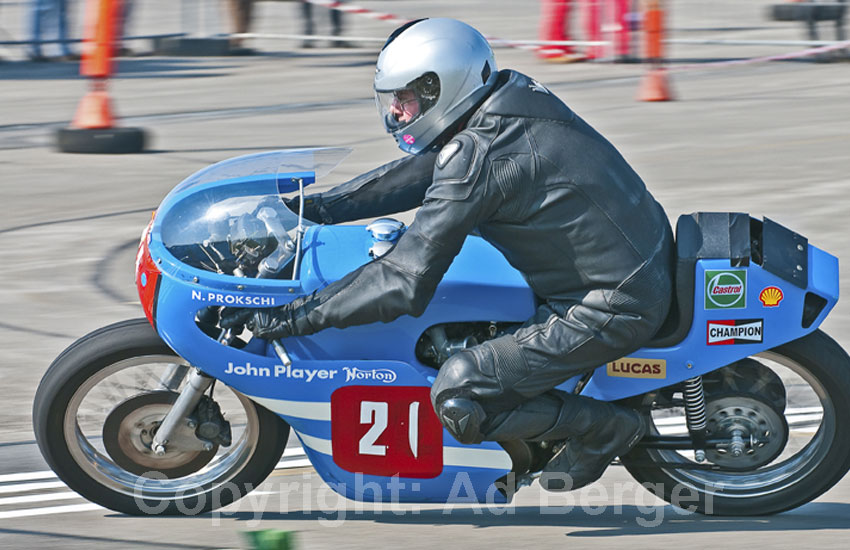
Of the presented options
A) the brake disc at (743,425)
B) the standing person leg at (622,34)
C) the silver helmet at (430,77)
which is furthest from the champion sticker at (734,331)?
the standing person leg at (622,34)

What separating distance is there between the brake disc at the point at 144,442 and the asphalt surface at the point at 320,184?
0.20 metres

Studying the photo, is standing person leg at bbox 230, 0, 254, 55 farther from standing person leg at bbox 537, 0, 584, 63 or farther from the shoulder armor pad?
the shoulder armor pad

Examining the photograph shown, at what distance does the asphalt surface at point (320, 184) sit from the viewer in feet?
15.7

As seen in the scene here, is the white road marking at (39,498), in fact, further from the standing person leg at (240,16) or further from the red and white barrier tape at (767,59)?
the standing person leg at (240,16)

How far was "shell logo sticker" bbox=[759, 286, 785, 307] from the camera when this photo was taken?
4512mm

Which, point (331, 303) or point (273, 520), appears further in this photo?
point (273, 520)

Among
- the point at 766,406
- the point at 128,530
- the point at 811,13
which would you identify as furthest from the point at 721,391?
the point at 811,13

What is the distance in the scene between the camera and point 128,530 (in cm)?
476

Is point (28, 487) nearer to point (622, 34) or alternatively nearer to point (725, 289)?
point (725, 289)

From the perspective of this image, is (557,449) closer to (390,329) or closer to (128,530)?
(390,329)

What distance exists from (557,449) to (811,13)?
15.8 m

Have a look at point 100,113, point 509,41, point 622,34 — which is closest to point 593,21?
point 622,34

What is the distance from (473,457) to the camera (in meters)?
4.65

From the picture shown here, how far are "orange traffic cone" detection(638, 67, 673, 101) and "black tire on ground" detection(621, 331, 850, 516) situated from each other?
33.0 ft
